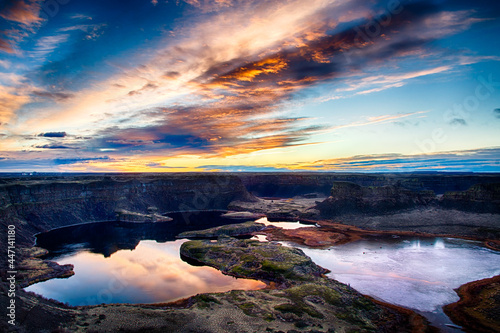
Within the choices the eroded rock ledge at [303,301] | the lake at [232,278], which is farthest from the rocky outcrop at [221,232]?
the eroded rock ledge at [303,301]

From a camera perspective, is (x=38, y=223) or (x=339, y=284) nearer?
(x=339, y=284)

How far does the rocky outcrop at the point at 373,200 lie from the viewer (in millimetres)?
88188

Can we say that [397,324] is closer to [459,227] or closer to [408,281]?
[408,281]

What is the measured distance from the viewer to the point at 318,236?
6794cm

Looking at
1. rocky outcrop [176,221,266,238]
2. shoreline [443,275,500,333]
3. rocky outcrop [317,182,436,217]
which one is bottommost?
shoreline [443,275,500,333]

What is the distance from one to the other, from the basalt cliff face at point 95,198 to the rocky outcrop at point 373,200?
149ft

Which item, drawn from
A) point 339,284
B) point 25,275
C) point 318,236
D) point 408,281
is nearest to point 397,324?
point 339,284

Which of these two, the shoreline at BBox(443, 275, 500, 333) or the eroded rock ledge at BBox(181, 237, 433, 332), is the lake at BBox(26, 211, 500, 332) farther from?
the eroded rock ledge at BBox(181, 237, 433, 332)

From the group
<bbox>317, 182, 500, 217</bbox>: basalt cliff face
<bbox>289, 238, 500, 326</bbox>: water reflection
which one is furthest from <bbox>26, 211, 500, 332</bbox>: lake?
<bbox>317, 182, 500, 217</bbox>: basalt cliff face

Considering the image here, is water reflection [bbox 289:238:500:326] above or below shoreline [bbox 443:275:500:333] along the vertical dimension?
below

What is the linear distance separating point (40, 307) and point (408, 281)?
4276 cm

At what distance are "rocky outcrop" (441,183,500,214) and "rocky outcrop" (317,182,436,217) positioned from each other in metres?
6.86

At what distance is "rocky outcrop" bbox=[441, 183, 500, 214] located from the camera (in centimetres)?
7581

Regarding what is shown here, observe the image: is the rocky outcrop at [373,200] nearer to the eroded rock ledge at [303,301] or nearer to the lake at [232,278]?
the lake at [232,278]
